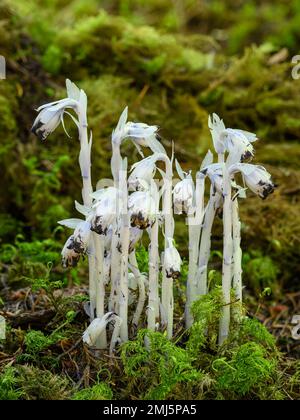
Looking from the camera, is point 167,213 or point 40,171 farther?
point 40,171

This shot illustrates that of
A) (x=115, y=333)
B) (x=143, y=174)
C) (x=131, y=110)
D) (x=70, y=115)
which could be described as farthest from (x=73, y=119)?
(x=131, y=110)

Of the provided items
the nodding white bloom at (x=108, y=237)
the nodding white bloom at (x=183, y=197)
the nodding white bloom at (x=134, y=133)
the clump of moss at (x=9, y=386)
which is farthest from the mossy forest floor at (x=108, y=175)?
the nodding white bloom at (x=134, y=133)

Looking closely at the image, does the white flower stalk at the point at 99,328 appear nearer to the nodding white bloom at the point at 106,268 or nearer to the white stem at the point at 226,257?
the nodding white bloom at the point at 106,268

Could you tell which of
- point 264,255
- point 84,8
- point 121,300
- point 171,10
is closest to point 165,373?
point 121,300

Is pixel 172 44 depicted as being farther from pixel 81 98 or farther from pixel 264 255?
pixel 81 98

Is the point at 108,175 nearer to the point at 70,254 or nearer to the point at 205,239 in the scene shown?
the point at 205,239
